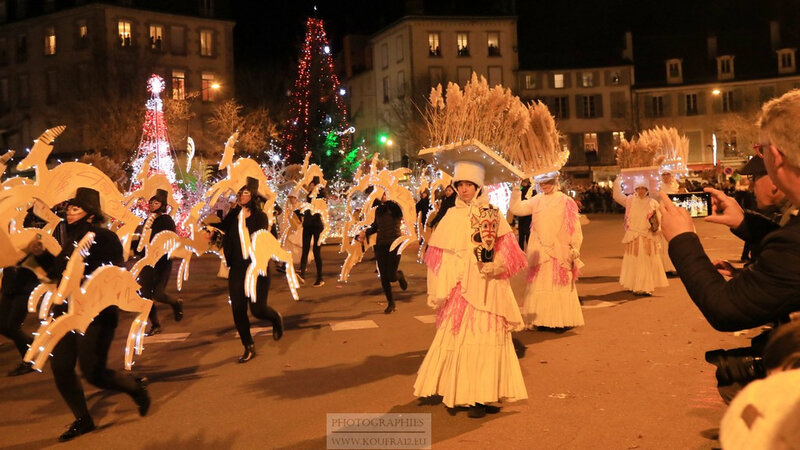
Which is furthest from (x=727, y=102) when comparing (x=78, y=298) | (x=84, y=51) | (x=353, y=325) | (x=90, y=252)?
(x=78, y=298)

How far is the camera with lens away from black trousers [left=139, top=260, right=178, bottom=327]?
8.87 metres

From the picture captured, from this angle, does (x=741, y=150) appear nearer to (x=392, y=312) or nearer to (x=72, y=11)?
(x=72, y=11)

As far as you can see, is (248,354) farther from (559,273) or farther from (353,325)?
→ (559,273)

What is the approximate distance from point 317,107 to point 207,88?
18.6m

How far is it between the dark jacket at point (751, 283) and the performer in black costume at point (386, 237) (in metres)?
9.42

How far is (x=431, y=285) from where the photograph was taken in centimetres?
657

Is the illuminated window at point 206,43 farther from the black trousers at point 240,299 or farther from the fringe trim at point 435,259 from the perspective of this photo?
the fringe trim at point 435,259

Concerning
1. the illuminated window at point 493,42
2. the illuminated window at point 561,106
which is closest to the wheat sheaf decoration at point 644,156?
the illuminated window at point 493,42

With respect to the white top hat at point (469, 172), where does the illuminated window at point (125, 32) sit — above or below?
above

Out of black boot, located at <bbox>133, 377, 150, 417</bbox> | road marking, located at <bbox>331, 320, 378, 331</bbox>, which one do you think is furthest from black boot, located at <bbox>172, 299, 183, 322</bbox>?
black boot, located at <bbox>133, 377, 150, 417</bbox>

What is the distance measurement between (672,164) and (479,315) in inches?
447

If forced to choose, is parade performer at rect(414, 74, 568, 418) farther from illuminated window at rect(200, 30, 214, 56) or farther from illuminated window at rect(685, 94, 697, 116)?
illuminated window at rect(685, 94, 697, 116)

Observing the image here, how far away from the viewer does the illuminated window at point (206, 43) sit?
55.2m

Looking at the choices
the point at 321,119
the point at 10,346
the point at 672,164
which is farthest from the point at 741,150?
the point at 10,346
